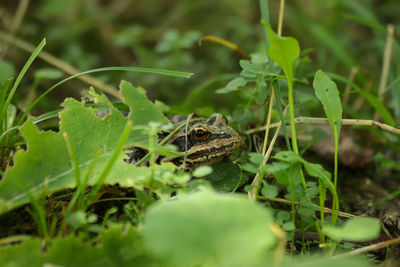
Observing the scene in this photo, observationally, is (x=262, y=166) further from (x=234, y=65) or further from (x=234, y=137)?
(x=234, y=65)

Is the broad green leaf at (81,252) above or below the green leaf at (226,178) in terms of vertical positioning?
above

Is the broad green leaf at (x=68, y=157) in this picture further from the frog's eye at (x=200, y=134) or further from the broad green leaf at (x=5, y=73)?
the frog's eye at (x=200, y=134)

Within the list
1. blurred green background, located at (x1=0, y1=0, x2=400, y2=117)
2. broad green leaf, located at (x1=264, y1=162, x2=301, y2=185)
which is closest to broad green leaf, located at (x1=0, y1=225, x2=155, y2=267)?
broad green leaf, located at (x1=264, y1=162, x2=301, y2=185)

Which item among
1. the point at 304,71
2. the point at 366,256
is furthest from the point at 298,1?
the point at 366,256

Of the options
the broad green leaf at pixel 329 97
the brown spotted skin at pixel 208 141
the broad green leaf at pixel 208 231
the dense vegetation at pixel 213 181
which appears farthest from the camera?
the brown spotted skin at pixel 208 141

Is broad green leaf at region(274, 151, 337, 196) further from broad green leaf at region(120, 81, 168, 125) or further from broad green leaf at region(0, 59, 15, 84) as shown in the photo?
broad green leaf at region(0, 59, 15, 84)

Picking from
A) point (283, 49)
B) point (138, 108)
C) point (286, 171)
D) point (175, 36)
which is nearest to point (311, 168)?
point (286, 171)

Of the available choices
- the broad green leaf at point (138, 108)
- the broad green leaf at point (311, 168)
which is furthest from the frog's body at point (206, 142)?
the broad green leaf at point (311, 168)
